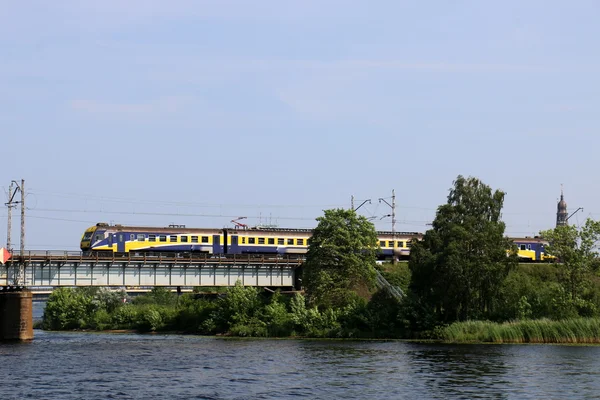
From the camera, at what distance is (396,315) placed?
85688 mm

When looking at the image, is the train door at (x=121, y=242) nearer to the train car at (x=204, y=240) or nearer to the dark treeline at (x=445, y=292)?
the train car at (x=204, y=240)

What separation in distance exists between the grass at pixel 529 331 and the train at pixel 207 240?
25.7m

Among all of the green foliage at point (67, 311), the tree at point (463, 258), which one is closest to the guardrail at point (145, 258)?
the green foliage at point (67, 311)

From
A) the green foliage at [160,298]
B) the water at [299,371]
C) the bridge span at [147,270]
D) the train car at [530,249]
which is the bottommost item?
the water at [299,371]

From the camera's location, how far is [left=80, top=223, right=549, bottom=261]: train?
356ft

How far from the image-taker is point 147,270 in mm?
97125

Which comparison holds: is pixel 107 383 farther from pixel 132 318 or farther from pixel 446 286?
pixel 132 318

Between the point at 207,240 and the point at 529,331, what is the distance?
49394mm

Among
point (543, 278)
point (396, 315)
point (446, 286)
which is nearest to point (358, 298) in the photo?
point (396, 315)

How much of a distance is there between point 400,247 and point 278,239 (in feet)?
57.4

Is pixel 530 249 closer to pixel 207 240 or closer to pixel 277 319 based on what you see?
pixel 207 240

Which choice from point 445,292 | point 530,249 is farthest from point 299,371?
point 530,249

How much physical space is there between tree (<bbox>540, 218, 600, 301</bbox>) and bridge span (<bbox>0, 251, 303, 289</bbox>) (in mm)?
34996

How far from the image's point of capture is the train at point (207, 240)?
108 metres
